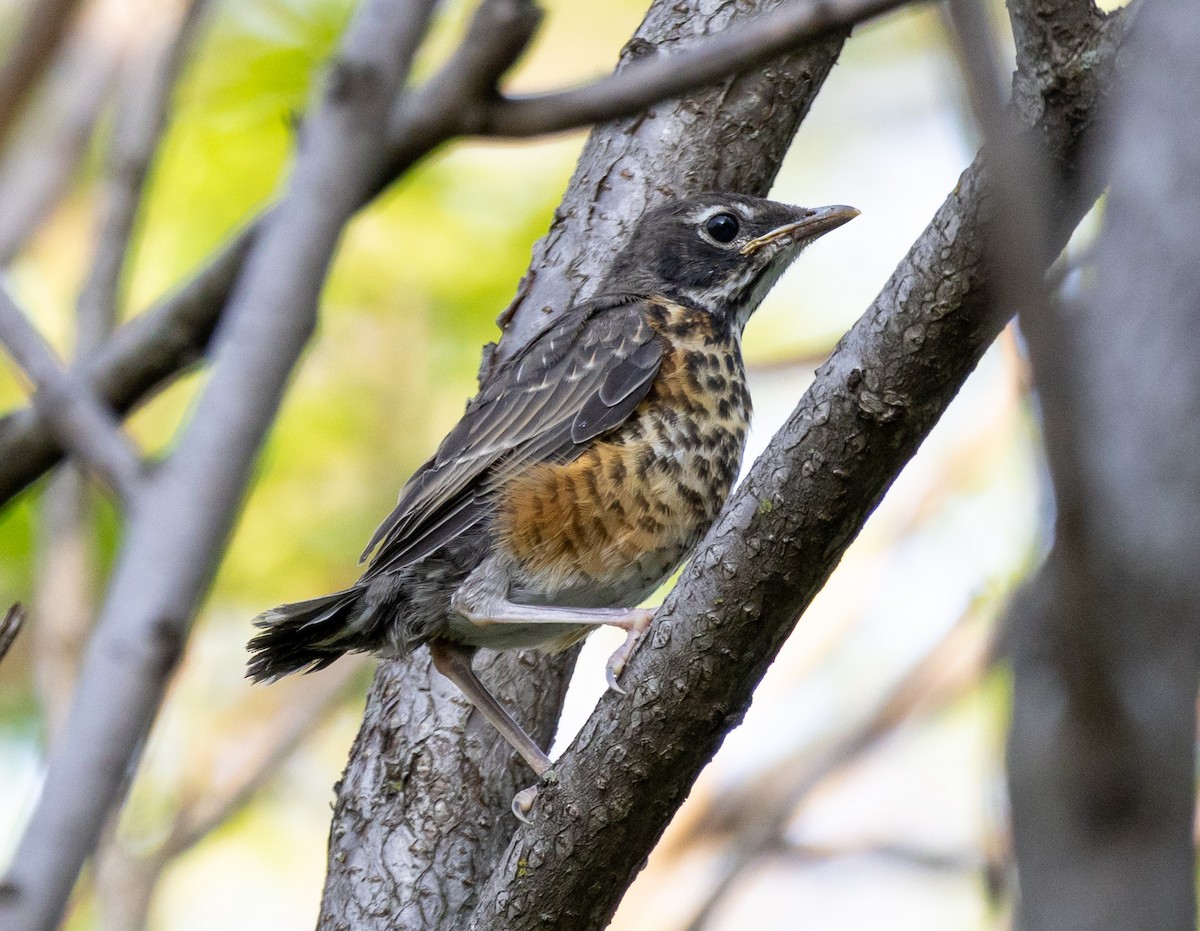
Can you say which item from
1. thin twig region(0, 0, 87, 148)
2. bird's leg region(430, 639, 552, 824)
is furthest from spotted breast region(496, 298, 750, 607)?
thin twig region(0, 0, 87, 148)

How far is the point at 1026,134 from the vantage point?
3176 millimetres

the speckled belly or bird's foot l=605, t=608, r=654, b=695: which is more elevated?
the speckled belly

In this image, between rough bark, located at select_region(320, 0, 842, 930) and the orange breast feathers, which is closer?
rough bark, located at select_region(320, 0, 842, 930)

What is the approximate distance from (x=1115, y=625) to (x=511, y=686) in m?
4.41

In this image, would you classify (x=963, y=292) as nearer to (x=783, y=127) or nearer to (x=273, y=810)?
(x=783, y=127)

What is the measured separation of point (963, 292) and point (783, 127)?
3.35 meters

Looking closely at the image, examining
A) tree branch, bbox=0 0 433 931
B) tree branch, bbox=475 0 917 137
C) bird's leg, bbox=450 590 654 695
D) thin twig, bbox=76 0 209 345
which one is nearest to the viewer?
tree branch, bbox=0 0 433 931

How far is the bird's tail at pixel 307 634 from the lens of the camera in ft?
17.4

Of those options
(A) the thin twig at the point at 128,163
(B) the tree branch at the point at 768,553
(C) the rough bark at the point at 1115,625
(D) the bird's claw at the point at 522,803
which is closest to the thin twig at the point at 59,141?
(A) the thin twig at the point at 128,163

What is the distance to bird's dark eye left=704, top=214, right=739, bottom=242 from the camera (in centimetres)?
648

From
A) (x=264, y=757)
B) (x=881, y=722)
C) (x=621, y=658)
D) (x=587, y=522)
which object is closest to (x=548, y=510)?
(x=587, y=522)

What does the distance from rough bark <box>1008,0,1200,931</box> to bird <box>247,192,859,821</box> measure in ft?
11.2

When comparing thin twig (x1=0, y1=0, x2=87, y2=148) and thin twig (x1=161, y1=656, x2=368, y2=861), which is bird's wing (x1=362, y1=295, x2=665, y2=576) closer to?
thin twig (x1=161, y1=656, x2=368, y2=861)

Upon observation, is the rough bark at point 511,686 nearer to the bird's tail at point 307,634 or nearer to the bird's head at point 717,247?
the bird's head at point 717,247
